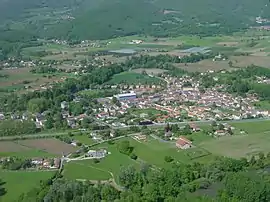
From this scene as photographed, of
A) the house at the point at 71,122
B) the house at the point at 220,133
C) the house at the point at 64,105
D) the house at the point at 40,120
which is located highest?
the house at the point at 220,133

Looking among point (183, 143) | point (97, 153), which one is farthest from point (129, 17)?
point (97, 153)

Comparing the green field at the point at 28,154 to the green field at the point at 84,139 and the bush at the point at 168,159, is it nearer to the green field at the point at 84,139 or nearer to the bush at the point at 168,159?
the green field at the point at 84,139

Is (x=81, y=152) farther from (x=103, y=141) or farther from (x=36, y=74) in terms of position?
(x=36, y=74)

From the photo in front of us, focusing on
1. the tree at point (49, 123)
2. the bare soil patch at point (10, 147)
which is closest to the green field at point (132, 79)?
the tree at point (49, 123)

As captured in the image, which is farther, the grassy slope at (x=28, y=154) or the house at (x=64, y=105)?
the house at (x=64, y=105)

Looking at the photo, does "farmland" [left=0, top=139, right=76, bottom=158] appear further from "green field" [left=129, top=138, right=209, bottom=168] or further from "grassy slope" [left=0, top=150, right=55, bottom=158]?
"green field" [left=129, top=138, right=209, bottom=168]

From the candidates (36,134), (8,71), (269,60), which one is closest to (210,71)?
(269,60)
